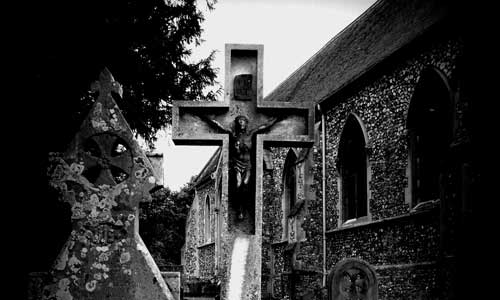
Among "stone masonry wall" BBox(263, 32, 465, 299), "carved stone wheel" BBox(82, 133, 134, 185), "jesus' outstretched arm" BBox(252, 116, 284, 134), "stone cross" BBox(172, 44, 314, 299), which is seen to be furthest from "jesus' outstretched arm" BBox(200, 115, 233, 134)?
"stone masonry wall" BBox(263, 32, 465, 299)

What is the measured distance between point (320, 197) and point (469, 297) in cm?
1310

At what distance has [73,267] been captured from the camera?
15.0ft

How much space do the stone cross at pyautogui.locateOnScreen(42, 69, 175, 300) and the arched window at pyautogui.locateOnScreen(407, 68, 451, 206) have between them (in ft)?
38.8

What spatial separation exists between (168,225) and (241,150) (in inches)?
1978

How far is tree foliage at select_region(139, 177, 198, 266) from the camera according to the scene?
170 feet

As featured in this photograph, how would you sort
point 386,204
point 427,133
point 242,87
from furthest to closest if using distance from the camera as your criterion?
point 386,204 → point 427,133 → point 242,87

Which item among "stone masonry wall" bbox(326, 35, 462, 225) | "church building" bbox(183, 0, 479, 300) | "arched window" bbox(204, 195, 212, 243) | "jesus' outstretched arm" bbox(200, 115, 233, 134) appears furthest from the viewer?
"arched window" bbox(204, 195, 212, 243)

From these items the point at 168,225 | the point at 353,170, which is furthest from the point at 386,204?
the point at 168,225

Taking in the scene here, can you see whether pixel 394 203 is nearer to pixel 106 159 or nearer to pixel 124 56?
pixel 124 56

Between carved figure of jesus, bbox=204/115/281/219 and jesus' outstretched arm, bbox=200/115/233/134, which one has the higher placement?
Answer: jesus' outstretched arm, bbox=200/115/233/134

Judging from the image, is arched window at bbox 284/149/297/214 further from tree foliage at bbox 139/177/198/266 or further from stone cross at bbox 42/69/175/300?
tree foliage at bbox 139/177/198/266

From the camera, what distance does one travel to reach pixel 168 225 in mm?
56094

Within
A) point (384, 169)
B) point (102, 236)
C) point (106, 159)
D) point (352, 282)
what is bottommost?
point (352, 282)

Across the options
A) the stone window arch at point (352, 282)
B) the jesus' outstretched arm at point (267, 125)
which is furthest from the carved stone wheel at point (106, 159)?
the stone window arch at point (352, 282)
